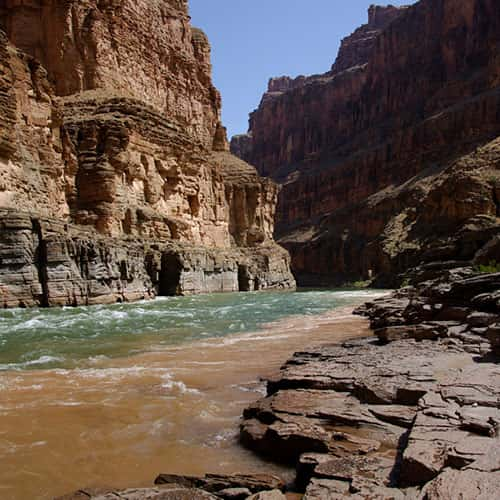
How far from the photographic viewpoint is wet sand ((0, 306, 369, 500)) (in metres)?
4.13

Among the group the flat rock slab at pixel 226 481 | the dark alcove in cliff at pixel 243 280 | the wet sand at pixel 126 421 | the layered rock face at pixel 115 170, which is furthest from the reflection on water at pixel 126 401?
the dark alcove in cliff at pixel 243 280

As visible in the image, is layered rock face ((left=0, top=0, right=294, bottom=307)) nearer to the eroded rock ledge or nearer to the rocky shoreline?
the eroded rock ledge

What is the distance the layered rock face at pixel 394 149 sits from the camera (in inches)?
2026

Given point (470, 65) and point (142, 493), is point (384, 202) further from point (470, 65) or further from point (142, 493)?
point (142, 493)

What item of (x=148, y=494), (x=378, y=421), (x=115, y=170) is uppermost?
(x=115, y=170)

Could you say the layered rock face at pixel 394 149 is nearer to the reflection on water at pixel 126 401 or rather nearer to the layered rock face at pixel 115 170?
the layered rock face at pixel 115 170

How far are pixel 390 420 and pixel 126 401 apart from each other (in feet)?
11.3

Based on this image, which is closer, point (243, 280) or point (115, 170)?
point (115, 170)

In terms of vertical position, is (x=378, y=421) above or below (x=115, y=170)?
below

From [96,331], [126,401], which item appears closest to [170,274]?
[96,331]

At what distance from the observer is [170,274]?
32.3 m

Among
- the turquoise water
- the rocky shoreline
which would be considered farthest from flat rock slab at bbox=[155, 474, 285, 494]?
the turquoise water

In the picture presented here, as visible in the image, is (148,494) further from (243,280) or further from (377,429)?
(243,280)

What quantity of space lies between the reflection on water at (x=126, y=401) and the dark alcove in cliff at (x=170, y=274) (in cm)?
1885
